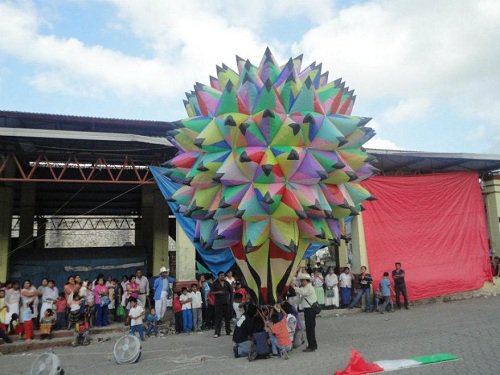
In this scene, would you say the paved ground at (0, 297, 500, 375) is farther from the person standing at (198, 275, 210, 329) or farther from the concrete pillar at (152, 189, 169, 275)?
the concrete pillar at (152, 189, 169, 275)

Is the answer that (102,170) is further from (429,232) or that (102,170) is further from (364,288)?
(429,232)

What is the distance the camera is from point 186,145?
7.86 meters

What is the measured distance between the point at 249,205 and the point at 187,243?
24.2 feet

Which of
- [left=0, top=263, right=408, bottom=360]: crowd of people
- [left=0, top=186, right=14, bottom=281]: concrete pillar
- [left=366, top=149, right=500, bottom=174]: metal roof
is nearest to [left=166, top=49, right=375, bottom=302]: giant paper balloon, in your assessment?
[left=0, top=263, right=408, bottom=360]: crowd of people

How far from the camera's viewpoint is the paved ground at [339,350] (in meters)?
6.84

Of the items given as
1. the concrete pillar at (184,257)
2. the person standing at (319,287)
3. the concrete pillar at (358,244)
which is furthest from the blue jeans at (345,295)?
the concrete pillar at (184,257)

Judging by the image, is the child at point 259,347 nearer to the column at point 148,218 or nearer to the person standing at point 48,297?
the person standing at point 48,297

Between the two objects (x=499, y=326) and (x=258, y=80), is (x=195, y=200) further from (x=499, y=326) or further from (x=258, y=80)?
(x=499, y=326)

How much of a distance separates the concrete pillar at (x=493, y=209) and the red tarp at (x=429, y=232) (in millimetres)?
2088

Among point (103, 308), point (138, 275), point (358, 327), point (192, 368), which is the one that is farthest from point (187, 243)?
point (192, 368)

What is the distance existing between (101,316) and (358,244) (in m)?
8.41

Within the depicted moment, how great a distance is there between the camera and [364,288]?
14.0 m

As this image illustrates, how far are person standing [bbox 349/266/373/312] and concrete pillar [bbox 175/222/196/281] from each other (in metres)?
5.23

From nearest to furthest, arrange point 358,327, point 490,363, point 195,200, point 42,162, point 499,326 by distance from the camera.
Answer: point 490,363 → point 195,200 → point 499,326 → point 358,327 → point 42,162
